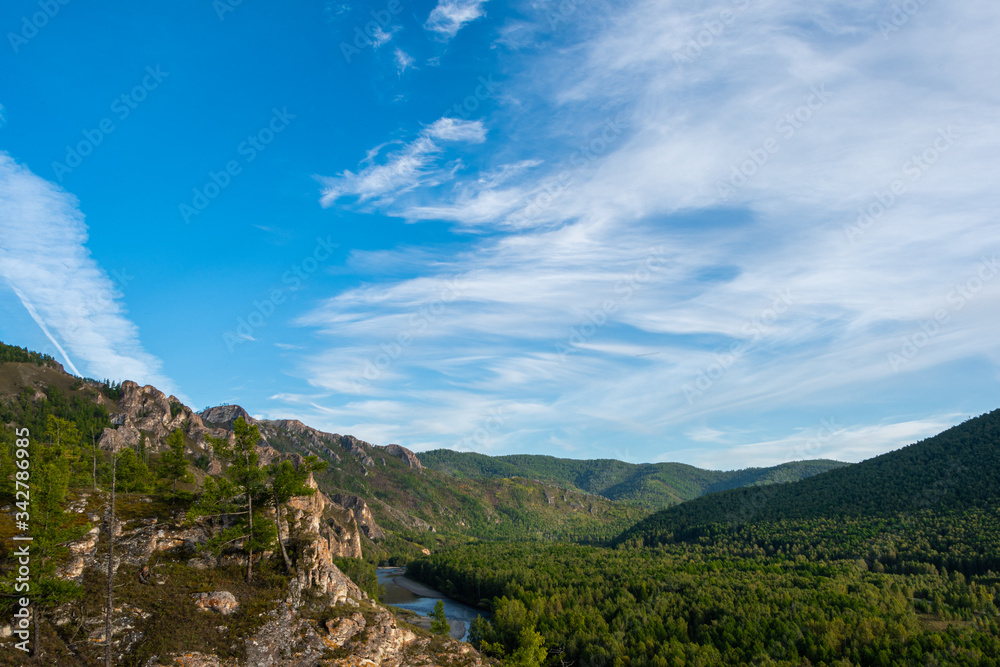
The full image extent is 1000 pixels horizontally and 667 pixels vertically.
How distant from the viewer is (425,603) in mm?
153500

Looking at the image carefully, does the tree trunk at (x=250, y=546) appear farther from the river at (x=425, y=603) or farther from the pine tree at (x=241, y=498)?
the river at (x=425, y=603)

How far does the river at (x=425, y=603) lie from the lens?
121488 mm

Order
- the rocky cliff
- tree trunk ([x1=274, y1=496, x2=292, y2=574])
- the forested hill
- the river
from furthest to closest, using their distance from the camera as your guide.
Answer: the forested hill, the river, tree trunk ([x1=274, y1=496, x2=292, y2=574]), the rocky cliff

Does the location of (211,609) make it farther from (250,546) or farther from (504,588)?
(504,588)

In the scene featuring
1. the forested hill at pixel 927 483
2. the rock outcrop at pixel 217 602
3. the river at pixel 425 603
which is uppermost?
the rock outcrop at pixel 217 602

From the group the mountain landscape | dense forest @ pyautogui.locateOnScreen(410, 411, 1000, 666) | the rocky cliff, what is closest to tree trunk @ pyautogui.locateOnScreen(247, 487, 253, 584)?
the mountain landscape

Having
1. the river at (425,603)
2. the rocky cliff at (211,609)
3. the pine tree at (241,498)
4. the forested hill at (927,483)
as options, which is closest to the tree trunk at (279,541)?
the rocky cliff at (211,609)

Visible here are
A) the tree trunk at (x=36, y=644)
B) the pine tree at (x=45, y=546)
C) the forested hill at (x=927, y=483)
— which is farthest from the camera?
the forested hill at (x=927, y=483)

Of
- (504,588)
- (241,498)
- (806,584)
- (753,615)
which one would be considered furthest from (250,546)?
(806,584)

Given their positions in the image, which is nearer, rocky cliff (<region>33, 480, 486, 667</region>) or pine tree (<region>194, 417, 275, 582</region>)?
rocky cliff (<region>33, 480, 486, 667</region>)

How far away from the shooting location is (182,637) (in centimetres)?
4844

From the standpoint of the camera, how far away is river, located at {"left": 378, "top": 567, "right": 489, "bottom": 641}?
12149 centimetres

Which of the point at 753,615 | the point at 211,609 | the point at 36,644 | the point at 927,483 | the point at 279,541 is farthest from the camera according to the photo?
the point at 927,483

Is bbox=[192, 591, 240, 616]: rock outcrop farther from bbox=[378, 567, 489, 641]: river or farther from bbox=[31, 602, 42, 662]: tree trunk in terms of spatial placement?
bbox=[378, 567, 489, 641]: river
